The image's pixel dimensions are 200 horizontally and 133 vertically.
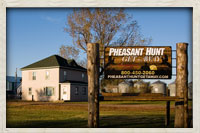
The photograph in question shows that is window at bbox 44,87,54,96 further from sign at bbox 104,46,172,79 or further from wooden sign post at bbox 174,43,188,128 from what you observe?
wooden sign post at bbox 174,43,188,128

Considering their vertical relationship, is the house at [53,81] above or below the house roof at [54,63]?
below

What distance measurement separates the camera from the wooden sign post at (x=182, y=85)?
9859 mm

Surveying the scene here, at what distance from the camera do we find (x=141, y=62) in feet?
32.7

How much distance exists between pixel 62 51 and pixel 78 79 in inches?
209

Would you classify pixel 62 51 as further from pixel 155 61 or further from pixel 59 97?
pixel 155 61

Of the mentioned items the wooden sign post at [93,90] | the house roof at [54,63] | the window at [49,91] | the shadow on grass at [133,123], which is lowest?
the window at [49,91]

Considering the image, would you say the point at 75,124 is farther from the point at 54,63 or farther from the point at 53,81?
the point at 54,63

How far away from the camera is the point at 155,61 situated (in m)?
9.98

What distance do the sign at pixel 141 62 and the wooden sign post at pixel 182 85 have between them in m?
0.36

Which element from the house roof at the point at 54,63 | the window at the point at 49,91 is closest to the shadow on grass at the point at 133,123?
the house roof at the point at 54,63

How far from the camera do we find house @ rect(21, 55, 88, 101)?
37.5m
